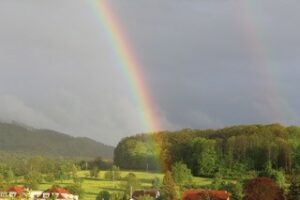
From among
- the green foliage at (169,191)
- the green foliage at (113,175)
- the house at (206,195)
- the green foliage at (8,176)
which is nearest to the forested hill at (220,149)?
the green foliage at (113,175)

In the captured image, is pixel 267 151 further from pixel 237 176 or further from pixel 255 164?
pixel 237 176

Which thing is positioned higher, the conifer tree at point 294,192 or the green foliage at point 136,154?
the green foliage at point 136,154

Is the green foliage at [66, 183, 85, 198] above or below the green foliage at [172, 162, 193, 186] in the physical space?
below

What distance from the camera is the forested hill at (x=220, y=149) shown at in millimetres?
123500

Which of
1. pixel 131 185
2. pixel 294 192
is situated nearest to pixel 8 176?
pixel 131 185

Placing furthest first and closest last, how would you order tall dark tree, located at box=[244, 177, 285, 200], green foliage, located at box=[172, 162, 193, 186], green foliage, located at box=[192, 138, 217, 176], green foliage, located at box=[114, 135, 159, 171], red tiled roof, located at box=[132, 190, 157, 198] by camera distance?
green foliage, located at box=[114, 135, 159, 171], green foliage, located at box=[192, 138, 217, 176], green foliage, located at box=[172, 162, 193, 186], red tiled roof, located at box=[132, 190, 157, 198], tall dark tree, located at box=[244, 177, 285, 200]

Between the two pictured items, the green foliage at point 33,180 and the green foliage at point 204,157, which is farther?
the green foliage at point 204,157

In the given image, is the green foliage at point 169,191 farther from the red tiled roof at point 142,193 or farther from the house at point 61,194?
the house at point 61,194

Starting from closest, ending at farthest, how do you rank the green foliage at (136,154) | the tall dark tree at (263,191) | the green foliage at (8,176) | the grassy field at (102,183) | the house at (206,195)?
the tall dark tree at (263,191)
the house at (206,195)
the grassy field at (102,183)
the green foliage at (8,176)
the green foliage at (136,154)

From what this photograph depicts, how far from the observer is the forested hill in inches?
4862

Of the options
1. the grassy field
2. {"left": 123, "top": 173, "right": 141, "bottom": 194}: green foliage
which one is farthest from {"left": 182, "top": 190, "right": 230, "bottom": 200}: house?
the grassy field

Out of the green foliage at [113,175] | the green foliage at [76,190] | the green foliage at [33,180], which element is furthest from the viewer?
the green foliage at [113,175]

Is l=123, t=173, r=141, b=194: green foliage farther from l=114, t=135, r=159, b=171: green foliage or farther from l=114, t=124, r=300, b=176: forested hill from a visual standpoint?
l=114, t=135, r=159, b=171: green foliage

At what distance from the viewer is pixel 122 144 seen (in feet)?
532
